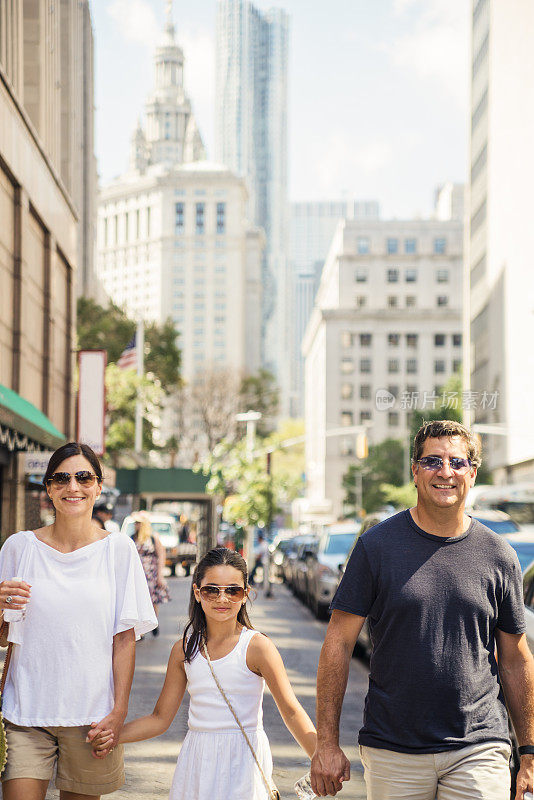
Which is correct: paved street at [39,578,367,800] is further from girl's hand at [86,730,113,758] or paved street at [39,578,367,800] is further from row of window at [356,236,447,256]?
row of window at [356,236,447,256]

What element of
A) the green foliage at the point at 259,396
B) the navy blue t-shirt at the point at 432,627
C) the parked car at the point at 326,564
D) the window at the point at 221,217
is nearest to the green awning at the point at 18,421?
the parked car at the point at 326,564

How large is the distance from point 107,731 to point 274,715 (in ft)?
21.4

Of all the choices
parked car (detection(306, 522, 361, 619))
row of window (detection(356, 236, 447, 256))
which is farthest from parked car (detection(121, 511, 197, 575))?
row of window (detection(356, 236, 447, 256))

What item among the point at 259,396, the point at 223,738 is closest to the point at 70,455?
the point at 223,738

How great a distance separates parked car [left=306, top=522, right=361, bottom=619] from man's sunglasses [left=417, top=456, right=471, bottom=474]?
15.4 m

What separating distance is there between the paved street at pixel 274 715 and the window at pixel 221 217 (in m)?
146

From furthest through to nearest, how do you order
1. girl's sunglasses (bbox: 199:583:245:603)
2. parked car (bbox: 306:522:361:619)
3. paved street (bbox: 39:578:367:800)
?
parked car (bbox: 306:522:361:619) → paved street (bbox: 39:578:367:800) → girl's sunglasses (bbox: 199:583:245:603)

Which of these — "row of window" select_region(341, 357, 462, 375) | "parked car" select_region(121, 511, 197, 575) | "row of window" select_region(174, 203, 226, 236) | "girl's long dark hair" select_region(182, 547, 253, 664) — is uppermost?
"row of window" select_region(174, 203, 226, 236)

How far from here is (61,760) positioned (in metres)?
4.04

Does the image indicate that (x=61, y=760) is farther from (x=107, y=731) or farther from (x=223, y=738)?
(x=223, y=738)

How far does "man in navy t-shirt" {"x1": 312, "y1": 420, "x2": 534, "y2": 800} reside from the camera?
3.64 metres

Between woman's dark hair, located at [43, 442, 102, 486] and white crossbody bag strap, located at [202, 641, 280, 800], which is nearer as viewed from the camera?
white crossbody bag strap, located at [202, 641, 280, 800]

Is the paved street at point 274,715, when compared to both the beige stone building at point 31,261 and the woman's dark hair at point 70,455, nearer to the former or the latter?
the woman's dark hair at point 70,455

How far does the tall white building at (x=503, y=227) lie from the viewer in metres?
57.4
